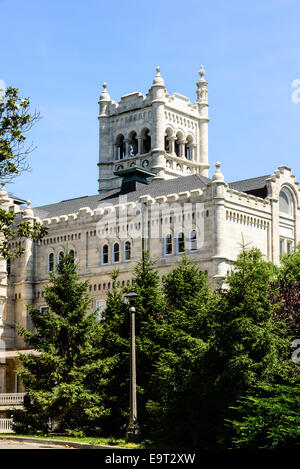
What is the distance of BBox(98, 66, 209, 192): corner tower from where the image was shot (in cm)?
8662

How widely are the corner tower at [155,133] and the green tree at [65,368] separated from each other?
1742 inches

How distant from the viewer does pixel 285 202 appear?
6462 cm

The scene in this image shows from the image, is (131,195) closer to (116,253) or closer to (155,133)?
(116,253)

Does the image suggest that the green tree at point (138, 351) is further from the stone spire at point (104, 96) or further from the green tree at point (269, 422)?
the stone spire at point (104, 96)

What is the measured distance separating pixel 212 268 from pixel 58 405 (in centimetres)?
1977

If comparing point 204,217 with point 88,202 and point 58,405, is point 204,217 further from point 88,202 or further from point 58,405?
point 58,405

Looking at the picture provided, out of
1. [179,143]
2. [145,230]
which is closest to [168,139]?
[179,143]

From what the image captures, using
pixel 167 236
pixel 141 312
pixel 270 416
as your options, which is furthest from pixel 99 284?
pixel 270 416

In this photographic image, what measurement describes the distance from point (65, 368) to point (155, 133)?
→ 163ft

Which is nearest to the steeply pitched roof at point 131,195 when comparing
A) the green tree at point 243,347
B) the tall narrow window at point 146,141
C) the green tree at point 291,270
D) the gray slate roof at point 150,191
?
the gray slate roof at point 150,191

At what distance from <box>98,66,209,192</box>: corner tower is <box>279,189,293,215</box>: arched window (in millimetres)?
21694

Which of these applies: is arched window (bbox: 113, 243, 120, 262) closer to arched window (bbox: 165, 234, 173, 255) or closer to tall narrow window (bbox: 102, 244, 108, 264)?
tall narrow window (bbox: 102, 244, 108, 264)

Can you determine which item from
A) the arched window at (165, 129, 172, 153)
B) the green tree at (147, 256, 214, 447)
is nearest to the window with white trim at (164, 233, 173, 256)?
the green tree at (147, 256, 214, 447)

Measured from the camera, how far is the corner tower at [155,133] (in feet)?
284
